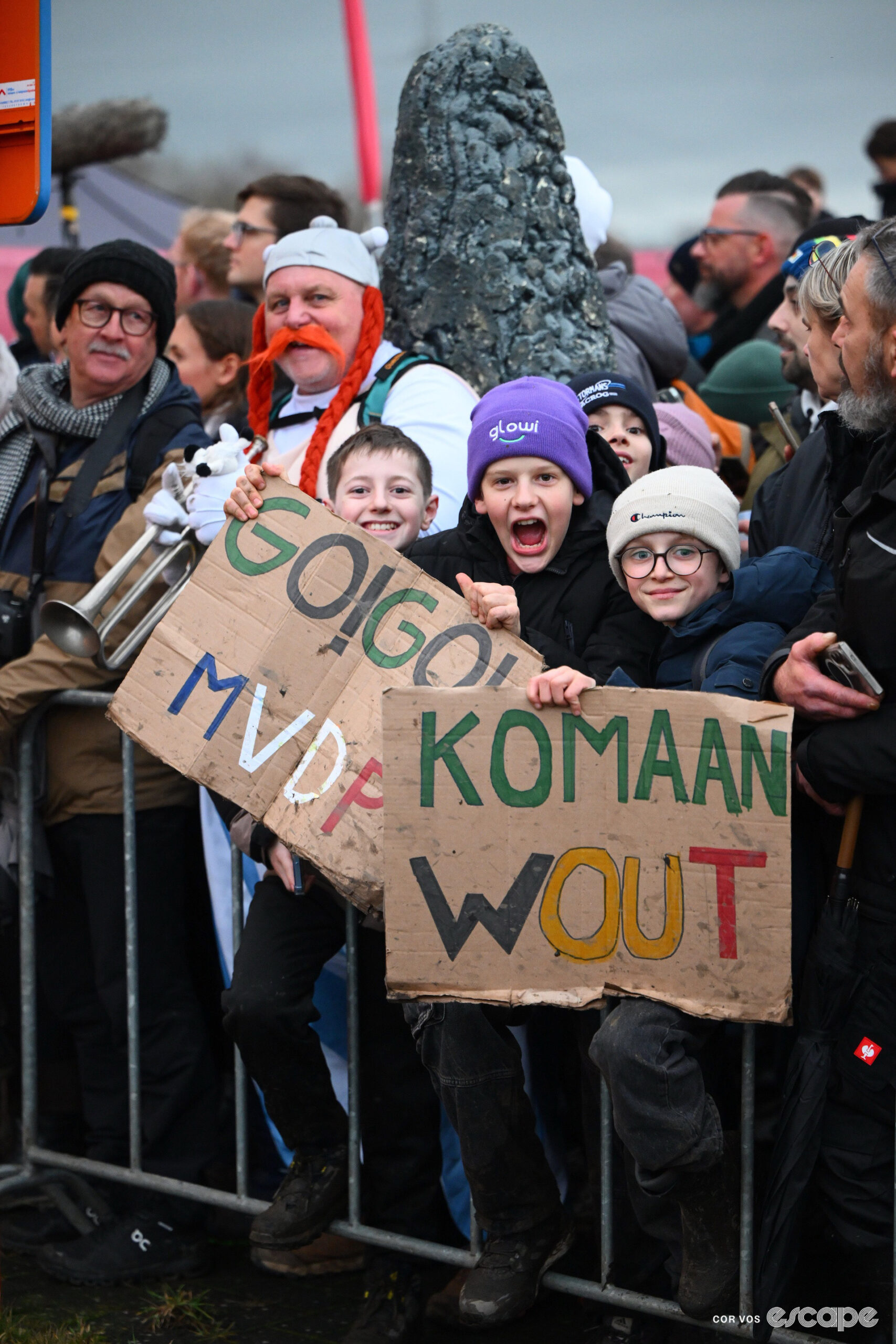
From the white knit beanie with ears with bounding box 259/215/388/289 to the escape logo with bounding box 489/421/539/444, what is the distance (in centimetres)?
120

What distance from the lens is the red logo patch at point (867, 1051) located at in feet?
8.47

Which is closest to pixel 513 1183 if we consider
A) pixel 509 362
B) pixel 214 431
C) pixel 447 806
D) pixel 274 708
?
pixel 447 806

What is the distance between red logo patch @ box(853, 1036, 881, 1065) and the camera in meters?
2.58

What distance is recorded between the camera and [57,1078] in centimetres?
438

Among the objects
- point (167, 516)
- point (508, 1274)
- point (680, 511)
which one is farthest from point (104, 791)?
point (680, 511)

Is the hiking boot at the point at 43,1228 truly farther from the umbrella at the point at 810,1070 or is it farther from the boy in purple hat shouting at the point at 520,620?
the umbrella at the point at 810,1070

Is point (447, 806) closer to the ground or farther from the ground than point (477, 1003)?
farther from the ground

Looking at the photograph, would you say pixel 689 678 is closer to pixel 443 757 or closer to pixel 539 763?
pixel 539 763

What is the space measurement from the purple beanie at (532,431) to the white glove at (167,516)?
2.75 ft

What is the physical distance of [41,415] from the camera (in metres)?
4.08

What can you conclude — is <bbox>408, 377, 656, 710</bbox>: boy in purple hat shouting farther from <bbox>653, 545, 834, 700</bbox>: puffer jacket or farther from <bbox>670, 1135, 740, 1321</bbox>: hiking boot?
<bbox>670, 1135, 740, 1321</bbox>: hiking boot

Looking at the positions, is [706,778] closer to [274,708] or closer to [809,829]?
[809,829]

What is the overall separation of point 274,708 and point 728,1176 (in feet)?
4.21

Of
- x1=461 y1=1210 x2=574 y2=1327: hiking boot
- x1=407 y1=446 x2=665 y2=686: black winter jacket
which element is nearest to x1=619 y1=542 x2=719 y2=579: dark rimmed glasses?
x1=407 y1=446 x2=665 y2=686: black winter jacket
